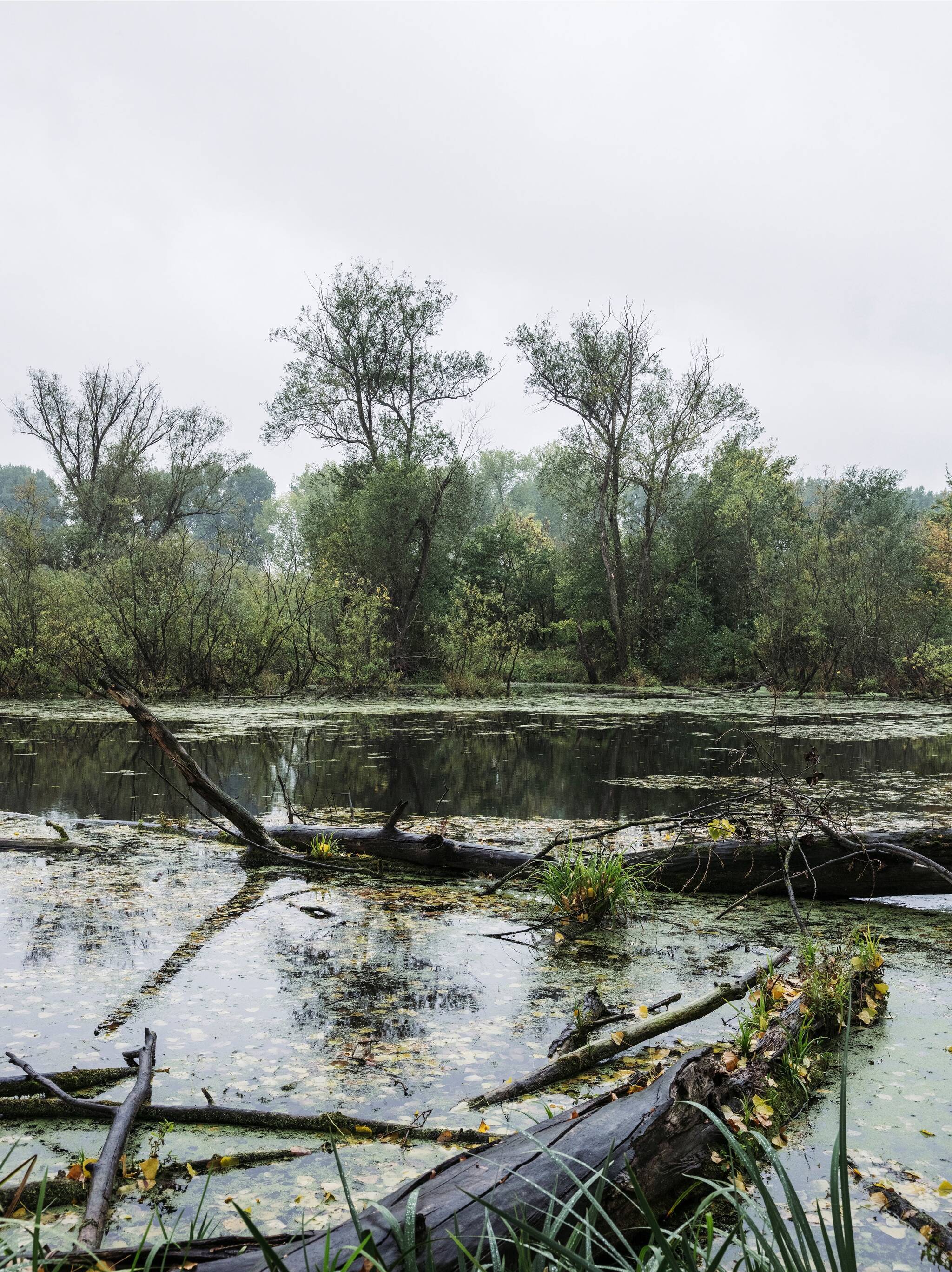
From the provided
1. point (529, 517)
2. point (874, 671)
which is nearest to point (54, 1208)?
point (874, 671)

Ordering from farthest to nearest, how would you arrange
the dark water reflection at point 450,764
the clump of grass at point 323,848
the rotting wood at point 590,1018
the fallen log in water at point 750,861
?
the dark water reflection at point 450,764, the clump of grass at point 323,848, the fallen log in water at point 750,861, the rotting wood at point 590,1018

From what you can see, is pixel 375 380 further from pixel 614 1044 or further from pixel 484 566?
pixel 614 1044

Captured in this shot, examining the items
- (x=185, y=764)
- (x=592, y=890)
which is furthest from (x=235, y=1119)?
(x=185, y=764)

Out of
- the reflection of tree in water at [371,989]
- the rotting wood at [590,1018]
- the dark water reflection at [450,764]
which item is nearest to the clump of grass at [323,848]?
the reflection of tree in water at [371,989]

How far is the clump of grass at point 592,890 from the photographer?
6.09 meters

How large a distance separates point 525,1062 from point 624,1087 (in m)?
0.91

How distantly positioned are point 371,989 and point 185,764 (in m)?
2.65

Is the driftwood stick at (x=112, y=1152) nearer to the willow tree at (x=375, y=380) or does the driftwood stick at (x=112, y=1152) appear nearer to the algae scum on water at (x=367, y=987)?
the algae scum on water at (x=367, y=987)

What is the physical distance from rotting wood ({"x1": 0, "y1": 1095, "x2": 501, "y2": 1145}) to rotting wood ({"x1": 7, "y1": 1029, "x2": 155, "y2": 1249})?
0.17ft

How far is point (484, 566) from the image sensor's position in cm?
3338

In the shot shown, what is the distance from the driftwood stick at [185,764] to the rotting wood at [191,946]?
1.20 feet

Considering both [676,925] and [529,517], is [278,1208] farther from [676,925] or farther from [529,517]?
[529,517]

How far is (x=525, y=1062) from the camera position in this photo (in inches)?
152

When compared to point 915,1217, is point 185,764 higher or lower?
higher
